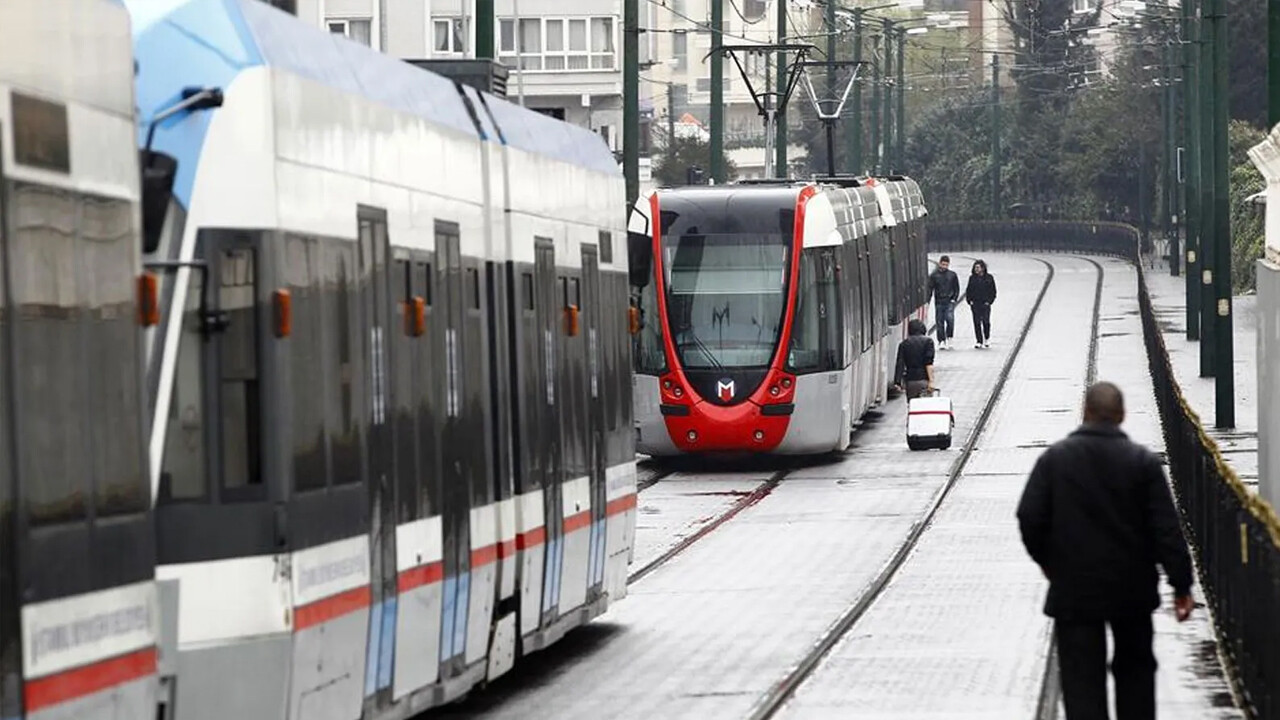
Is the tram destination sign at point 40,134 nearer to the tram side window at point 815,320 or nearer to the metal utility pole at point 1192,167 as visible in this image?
the tram side window at point 815,320

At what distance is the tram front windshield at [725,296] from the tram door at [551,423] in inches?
682

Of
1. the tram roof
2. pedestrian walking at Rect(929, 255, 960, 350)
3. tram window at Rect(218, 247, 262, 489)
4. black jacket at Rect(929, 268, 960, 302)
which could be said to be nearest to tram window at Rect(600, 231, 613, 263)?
the tram roof

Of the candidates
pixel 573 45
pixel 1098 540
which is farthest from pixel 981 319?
pixel 573 45

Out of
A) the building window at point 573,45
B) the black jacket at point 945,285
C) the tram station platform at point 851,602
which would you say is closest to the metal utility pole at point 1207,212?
the tram station platform at point 851,602

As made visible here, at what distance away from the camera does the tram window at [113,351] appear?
794cm

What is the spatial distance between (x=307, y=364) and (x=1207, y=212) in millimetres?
34022

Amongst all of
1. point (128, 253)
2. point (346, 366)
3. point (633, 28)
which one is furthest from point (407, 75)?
point (633, 28)

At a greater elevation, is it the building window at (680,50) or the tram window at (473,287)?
the building window at (680,50)

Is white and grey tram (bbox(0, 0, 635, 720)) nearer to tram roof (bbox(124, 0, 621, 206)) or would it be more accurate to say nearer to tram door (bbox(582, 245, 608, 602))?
tram roof (bbox(124, 0, 621, 206))

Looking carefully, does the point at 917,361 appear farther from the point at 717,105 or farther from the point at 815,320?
the point at 717,105

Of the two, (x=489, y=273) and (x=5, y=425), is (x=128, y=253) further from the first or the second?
(x=489, y=273)

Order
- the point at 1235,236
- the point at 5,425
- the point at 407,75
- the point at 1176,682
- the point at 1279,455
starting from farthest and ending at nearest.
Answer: the point at 1235,236, the point at 1279,455, the point at 1176,682, the point at 407,75, the point at 5,425

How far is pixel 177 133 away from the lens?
9.81 metres

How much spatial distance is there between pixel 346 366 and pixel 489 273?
3.06 m
